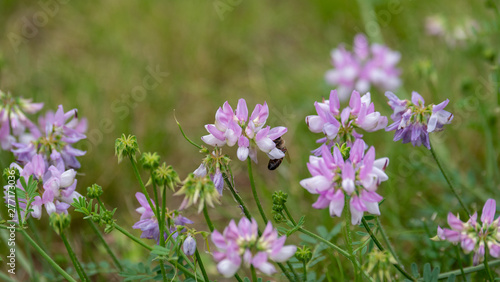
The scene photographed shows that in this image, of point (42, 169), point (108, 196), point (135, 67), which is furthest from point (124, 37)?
point (42, 169)

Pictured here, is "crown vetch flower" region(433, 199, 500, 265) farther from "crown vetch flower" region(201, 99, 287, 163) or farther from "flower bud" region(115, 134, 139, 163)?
"flower bud" region(115, 134, 139, 163)

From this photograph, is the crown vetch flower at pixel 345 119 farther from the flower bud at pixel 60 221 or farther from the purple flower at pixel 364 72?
the purple flower at pixel 364 72

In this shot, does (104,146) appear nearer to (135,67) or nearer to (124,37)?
(135,67)

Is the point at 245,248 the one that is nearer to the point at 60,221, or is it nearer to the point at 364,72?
the point at 60,221

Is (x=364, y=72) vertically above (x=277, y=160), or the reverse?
(x=277, y=160)

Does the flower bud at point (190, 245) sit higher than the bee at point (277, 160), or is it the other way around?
the bee at point (277, 160)

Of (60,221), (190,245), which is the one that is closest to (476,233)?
(190,245)

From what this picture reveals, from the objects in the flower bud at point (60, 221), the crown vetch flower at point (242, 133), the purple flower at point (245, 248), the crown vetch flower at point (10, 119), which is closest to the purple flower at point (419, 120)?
the crown vetch flower at point (242, 133)
